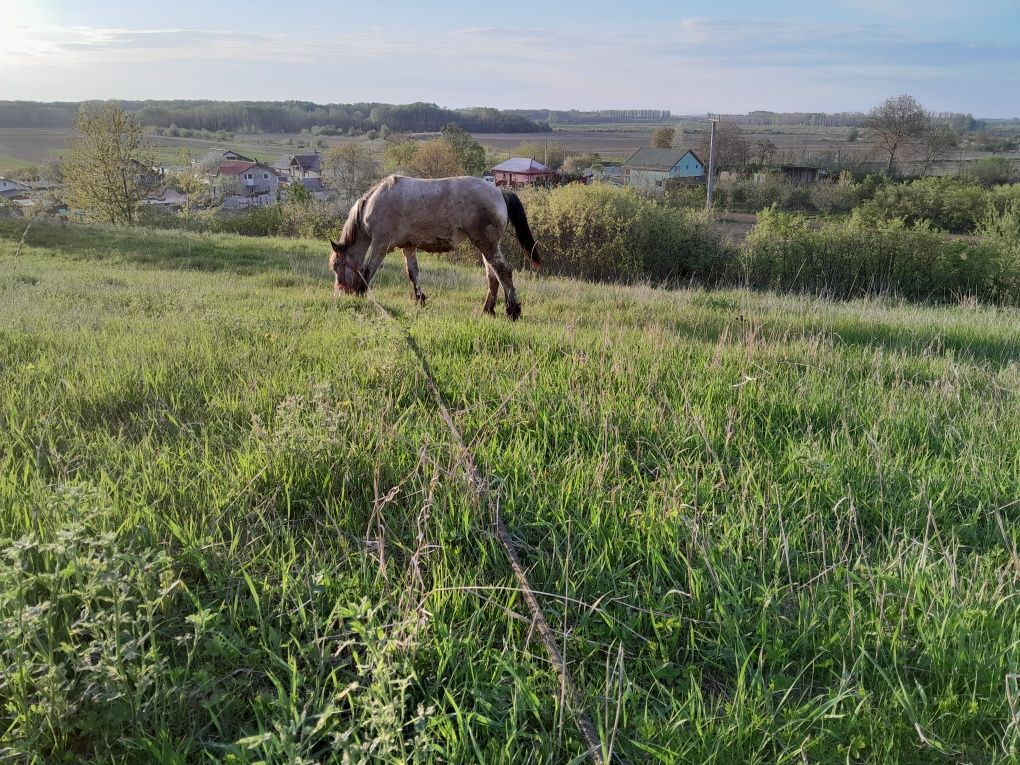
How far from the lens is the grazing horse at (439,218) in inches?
314

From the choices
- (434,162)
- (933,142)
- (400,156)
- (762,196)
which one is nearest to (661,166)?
(762,196)

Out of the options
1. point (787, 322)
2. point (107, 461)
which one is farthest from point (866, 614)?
point (787, 322)

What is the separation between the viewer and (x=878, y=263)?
21844 millimetres

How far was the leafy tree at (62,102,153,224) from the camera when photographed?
42719mm

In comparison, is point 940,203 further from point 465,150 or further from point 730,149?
point 465,150

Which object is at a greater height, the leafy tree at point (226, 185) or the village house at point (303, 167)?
the village house at point (303, 167)

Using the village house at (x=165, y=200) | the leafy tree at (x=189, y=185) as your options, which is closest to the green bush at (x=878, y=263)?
the leafy tree at (x=189, y=185)

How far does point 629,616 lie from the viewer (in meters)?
2.35

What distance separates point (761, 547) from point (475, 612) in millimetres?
1320

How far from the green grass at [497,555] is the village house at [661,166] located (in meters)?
83.0

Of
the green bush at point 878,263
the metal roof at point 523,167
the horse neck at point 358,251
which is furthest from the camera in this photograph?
the metal roof at point 523,167

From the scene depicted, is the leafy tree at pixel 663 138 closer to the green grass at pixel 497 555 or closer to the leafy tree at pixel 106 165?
the leafy tree at pixel 106 165

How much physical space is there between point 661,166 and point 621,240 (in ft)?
222

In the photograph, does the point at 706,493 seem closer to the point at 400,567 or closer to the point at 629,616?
the point at 629,616
